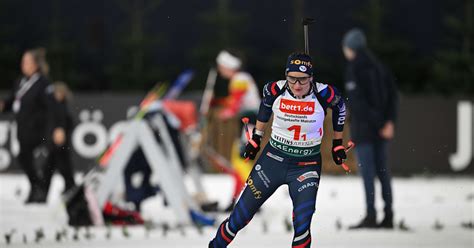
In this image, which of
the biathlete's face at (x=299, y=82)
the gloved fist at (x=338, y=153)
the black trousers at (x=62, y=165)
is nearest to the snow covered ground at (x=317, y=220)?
the black trousers at (x=62, y=165)

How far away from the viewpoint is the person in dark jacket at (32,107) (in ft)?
46.4

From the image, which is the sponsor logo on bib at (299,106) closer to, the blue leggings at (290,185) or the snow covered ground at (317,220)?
the blue leggings at (290,185)

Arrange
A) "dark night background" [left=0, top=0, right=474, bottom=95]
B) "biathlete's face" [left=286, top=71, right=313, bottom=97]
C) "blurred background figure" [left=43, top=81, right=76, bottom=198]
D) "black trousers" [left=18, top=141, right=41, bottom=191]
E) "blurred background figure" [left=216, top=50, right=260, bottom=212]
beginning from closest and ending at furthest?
"biathlete's face" [left=286, top=71, right=313, bottom=97]
"blurred background figure" [left=216, top=50, right=260, bottom=212]
"blurred background figure" [left=43, top=81, right=76, bottom=198]
"black trousers" [left=18, top=141, right=41, bottom=191]
"dark night background" [left=0, top=0, right=474, bottom=95]

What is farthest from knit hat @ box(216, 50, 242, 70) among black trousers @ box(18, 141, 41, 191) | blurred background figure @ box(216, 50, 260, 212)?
black trousers @ box(18, 141, 41, 191)

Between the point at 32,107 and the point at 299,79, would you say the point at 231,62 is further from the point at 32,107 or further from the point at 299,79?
the point at 299,79

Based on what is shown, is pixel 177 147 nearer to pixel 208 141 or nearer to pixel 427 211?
pixel 427 211

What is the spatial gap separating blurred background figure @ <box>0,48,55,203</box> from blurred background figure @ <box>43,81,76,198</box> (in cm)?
14

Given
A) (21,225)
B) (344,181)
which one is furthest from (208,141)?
(21,225)

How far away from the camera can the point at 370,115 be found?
1167 centimetres

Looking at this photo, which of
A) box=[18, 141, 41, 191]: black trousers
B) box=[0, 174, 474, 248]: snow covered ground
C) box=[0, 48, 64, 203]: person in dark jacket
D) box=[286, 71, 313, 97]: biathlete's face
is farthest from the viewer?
box=[18, 141, 41, 191]: black trousers

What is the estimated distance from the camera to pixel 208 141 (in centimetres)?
1952

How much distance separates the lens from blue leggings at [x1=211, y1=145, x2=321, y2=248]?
7.65 m

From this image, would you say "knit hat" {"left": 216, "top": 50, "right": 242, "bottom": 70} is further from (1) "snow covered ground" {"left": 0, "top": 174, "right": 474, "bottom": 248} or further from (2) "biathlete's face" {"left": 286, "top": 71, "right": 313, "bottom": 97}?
(2) "biathlete's face" {"left": 286, "top": 71, "right": 313, "bottom": 97}

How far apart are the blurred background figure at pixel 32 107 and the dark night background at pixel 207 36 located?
13261 mm
